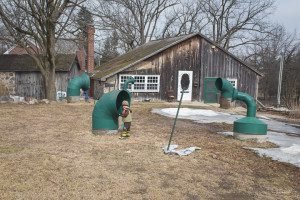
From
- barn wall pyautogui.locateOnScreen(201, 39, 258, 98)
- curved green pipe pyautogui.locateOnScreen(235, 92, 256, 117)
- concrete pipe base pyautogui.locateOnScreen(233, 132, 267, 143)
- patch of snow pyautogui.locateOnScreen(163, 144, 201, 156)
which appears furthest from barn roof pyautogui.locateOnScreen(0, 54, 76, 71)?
patch of snow pyautogui.locateOnScreen(163, 144, 201, 156)

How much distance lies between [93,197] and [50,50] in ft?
60.8

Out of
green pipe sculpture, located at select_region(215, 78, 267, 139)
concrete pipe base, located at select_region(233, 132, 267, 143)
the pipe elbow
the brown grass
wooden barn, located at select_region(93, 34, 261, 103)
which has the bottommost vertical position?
the brown grass

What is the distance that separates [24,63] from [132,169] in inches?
1066

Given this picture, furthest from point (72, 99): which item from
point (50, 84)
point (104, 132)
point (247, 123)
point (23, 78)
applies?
point (247, 123)

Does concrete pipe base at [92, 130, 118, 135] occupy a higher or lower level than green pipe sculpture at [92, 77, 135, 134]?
lower

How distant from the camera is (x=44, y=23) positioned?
73.1 feet

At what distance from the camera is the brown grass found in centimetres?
585

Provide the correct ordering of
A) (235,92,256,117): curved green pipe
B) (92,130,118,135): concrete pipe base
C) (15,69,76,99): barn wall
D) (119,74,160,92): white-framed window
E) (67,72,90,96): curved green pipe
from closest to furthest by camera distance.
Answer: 1. (92,130,118,135): concrete pipe base
2. (235,92,256,117): curved green pipe
3. (67,72,90,96): curved green pipe
4. (119,74,160,92): white-framed window
5. (15,69,76,99): barn wall

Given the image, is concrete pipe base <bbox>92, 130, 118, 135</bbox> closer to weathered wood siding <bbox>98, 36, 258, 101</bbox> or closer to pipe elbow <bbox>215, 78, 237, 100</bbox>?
pipe elbow <bbox>215, 78, 237, 100</bbox>

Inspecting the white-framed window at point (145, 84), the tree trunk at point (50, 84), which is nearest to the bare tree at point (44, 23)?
the tree trunk at point (50, 84)

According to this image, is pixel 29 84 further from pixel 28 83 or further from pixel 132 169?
pixel 132 169

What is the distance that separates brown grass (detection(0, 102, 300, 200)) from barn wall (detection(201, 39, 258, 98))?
15.9m

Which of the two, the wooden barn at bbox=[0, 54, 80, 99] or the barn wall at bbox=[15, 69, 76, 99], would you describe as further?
the barn wall at bbox=[15, 69, 76, 99]

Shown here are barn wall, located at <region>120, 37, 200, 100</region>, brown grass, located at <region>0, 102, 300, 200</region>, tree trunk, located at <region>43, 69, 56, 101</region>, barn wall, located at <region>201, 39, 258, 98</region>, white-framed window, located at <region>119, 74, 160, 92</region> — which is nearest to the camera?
brown grass, located at <region>0, 102, 300, 200</region>
